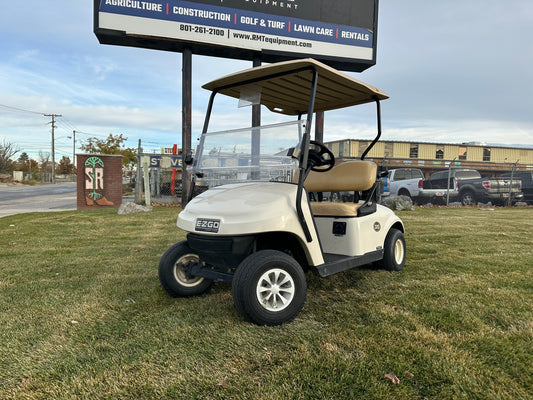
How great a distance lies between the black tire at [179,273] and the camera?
10.5 feet

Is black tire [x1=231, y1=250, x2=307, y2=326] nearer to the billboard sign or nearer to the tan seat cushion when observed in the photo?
the tan seat cushion

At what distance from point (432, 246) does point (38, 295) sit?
16.9 ft

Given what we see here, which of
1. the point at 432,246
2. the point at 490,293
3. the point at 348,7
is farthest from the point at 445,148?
the point at 490,293

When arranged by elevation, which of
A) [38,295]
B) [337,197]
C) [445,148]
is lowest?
[38,295]

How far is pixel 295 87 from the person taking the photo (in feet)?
12.3

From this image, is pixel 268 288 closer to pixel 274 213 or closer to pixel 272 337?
pixel 272 337

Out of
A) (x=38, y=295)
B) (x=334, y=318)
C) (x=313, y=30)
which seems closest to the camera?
(x=334, y=318)

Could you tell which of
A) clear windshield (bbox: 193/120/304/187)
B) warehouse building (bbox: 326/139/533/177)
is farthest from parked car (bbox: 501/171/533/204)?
warehouse building (bbox: 326/139/533/177)

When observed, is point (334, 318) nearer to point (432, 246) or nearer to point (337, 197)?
point (432, 246)

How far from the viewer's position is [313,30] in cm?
991

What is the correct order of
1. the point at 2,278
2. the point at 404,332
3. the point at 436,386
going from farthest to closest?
the point at 2,278 → the point at 404,332 → the point at 436,386

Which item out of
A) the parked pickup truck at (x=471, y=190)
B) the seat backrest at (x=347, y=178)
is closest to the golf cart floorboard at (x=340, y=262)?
the seat backrest at (x=347, y=178)

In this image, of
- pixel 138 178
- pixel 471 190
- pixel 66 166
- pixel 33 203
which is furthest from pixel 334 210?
pixel 66 166

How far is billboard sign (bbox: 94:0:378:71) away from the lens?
880cm
